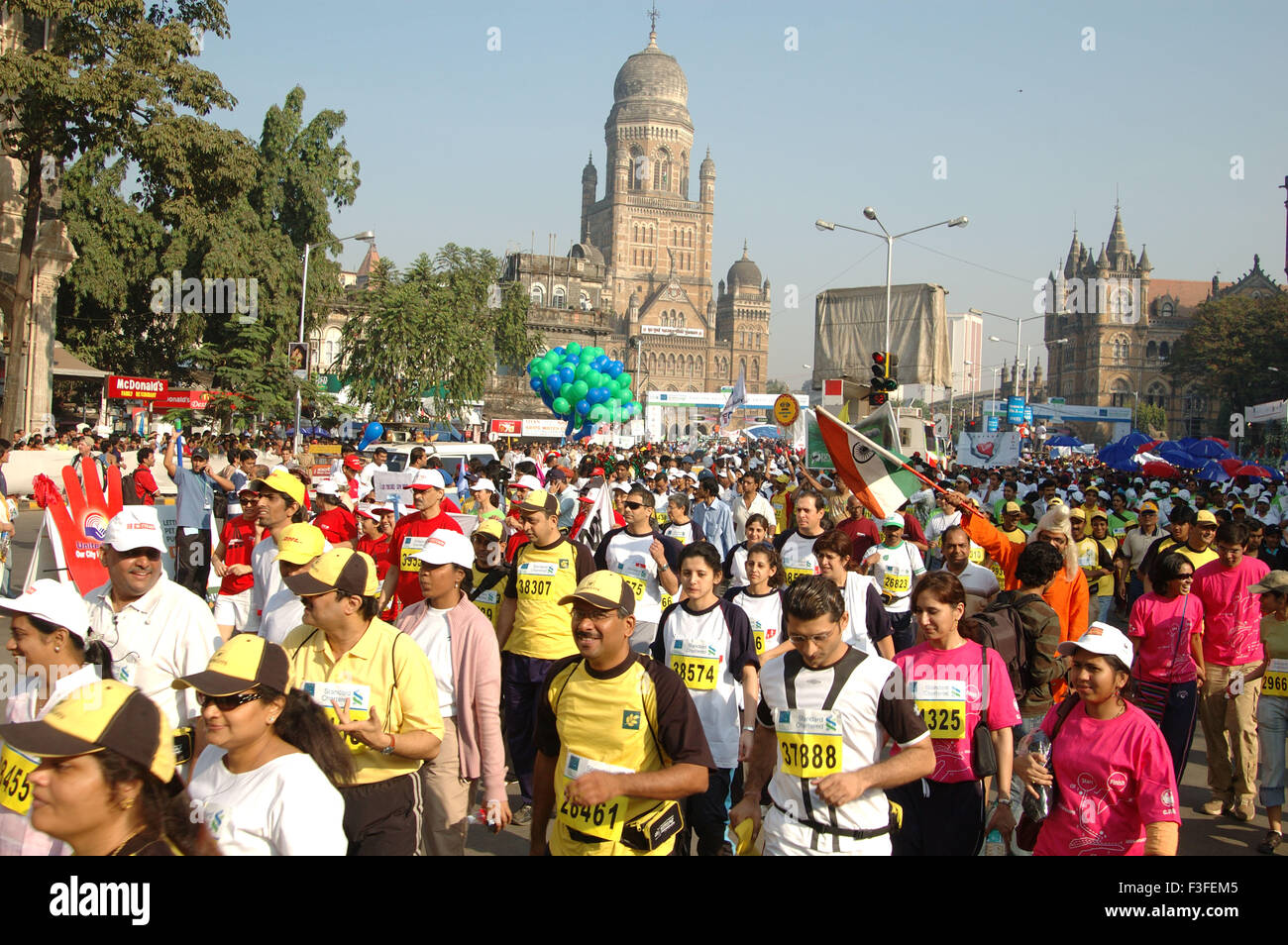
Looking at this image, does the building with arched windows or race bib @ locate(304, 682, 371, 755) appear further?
the building with arched windows

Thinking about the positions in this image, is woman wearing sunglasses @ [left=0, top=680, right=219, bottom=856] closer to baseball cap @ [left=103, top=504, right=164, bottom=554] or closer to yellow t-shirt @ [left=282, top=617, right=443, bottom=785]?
yellow t-shirt @ [left=282, top=617, right=443, bottom=785]

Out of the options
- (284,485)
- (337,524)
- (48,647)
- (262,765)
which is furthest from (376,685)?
(337,524)

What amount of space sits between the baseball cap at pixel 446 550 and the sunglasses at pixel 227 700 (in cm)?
177

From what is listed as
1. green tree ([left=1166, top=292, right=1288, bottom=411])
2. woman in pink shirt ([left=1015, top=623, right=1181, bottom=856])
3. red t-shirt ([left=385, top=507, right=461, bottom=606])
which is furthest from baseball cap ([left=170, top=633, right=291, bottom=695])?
green tree ([left=1166, top=292, right=1288, bottom=411])

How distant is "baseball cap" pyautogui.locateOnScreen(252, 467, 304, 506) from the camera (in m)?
6.20

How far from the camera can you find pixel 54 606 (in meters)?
3.75

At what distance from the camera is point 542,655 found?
5973 mm

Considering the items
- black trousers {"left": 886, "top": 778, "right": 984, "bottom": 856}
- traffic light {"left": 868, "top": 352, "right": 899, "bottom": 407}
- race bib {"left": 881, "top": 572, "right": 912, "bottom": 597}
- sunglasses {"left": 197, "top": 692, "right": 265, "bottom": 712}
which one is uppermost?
traffic light {"left": 868, "top": 352, "right": 899, "bottom": 407}

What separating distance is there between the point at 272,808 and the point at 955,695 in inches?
107

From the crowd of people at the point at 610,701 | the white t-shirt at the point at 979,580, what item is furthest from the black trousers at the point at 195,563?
the white t-shirt at the point at 979,580

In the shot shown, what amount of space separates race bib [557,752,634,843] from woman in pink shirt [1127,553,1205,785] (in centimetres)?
396

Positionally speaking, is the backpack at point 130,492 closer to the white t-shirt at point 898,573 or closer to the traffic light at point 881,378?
the white t-shirt at point 898,573

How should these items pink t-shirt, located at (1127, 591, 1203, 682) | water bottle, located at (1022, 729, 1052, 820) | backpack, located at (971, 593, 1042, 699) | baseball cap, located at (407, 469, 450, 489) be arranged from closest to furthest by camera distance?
1. water bottle, located at (1022, 729, 1052, 820)
2. backpack, located at (971, 593, 1042, 699)
3. pink t-shirt, located at (1127, 591, 1203, 682)
4. baseball cap, located at (407, 469, 450, 489)

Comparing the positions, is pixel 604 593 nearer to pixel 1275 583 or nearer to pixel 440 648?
pixel 440 648
